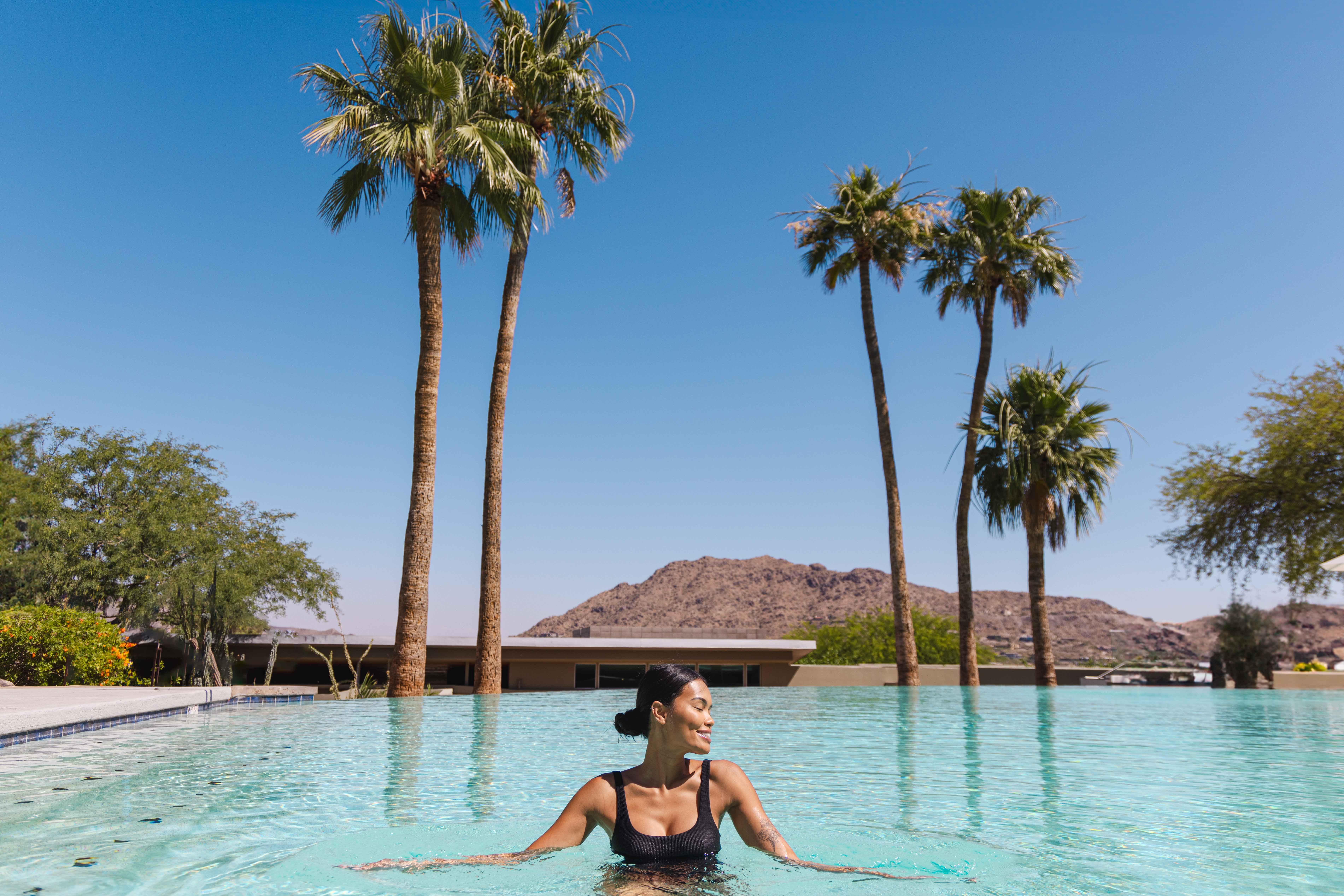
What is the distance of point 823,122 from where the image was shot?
26000 millimetres

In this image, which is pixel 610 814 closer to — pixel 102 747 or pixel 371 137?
pixel 102 747

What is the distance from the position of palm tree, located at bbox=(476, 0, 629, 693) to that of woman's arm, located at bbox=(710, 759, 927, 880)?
14881 mm

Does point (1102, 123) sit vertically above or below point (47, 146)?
above

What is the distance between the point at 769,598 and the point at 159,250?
10335 cm

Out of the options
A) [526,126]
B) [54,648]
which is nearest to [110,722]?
[54,648]

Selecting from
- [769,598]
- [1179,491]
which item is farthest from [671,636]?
[769,598]

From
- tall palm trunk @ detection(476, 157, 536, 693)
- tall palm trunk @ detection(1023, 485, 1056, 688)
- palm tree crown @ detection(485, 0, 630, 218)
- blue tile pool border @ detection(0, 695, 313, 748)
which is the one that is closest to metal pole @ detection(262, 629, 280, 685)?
blue tile pool border @ detection(0, 695, 313, 748)

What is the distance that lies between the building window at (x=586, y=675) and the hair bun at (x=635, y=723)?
79.4ft

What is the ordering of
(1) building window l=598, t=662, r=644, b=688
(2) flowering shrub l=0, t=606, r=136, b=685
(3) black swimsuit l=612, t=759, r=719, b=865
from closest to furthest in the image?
(3) black swimsuit l=612, t=759, r=719, b=865
(2) flowering shrub l=0, t=606, r=136, b=685
(1) building window l=598, t=662, r=644, b=688

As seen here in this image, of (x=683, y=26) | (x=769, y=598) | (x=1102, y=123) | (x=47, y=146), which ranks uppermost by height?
(x=683, y=26)

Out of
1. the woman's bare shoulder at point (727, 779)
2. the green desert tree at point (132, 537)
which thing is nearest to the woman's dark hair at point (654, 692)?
the woman's bare shoulder at point (727, 779)

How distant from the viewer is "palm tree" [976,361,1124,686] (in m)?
25.3

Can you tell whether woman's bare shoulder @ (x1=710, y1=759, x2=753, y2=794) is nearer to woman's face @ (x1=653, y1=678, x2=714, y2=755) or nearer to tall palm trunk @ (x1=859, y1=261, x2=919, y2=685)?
woman's face @ (x1=653, y1=678, x2=714, y2=755)

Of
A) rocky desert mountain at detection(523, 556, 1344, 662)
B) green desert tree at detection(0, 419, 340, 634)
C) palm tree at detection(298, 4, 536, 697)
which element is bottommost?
rocky desert mountain at detection(523, 556, 1344, 662)
